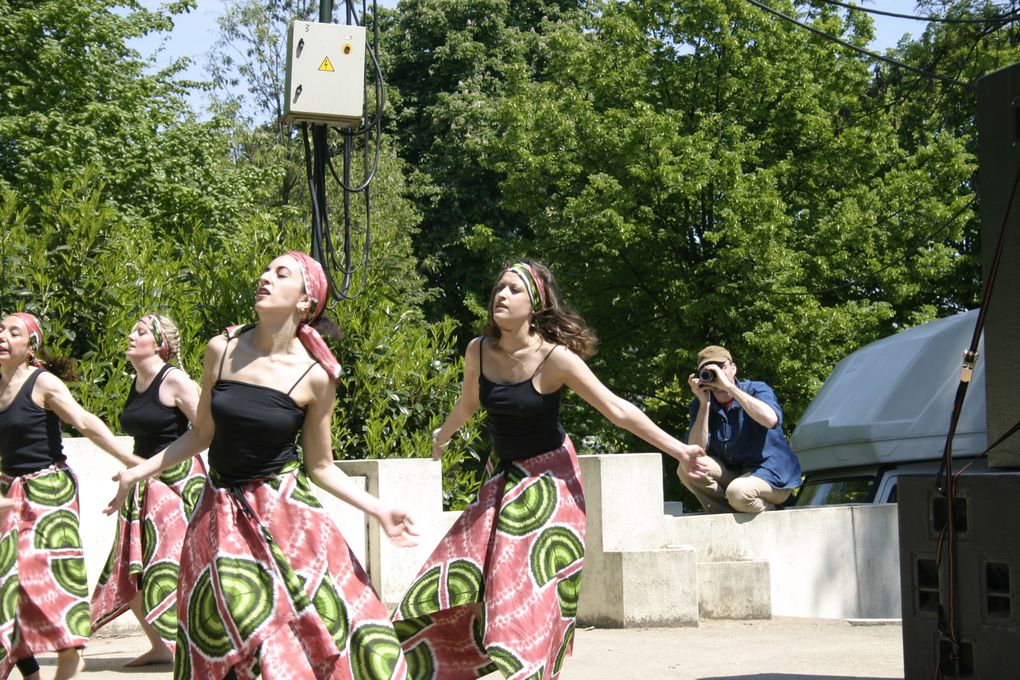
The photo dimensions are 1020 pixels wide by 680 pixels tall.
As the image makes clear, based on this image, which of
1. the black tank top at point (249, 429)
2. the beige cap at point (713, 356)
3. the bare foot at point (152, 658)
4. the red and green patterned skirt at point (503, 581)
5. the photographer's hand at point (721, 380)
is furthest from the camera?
the beige cap at point (713, 356)

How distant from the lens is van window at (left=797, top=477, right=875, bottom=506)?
1119 centimetres

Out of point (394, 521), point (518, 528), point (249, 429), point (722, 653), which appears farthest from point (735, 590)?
point (249, 429)

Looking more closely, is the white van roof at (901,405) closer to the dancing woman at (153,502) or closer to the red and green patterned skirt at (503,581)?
the red and green patterned skirt at (503,581)

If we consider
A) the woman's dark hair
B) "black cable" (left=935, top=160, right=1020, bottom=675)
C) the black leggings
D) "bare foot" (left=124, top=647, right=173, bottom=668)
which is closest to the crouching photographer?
the woman's dark hair

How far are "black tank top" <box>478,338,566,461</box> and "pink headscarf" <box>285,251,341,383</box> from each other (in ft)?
3.38

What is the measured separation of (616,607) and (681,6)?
72.6 feet

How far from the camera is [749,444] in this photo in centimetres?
1012

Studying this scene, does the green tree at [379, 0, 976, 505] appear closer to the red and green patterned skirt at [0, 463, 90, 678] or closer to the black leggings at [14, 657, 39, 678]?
the red and green patterned skirt at [0, 463, 90, 678]

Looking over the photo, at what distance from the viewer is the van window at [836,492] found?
1119 centimetres

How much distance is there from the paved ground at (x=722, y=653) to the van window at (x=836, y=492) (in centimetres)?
156

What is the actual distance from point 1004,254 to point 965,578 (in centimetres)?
132

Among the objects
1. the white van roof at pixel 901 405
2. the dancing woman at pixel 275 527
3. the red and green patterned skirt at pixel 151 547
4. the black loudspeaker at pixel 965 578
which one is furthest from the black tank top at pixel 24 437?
the white van roof at pixel 901 405

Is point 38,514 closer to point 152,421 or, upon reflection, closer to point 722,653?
point 152,421

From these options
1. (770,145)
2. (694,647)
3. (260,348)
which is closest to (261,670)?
(260,348)
